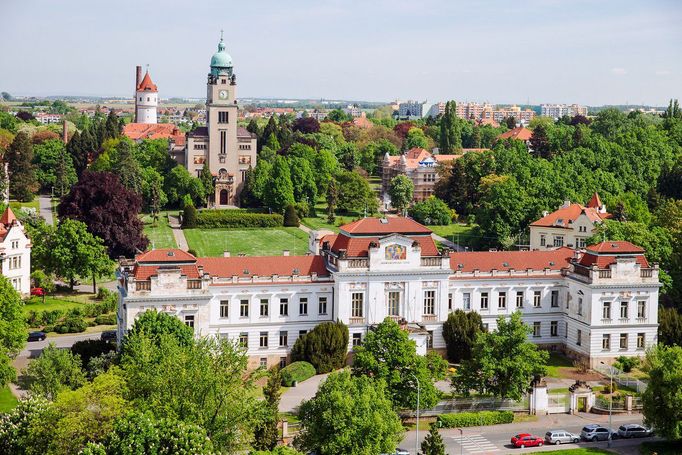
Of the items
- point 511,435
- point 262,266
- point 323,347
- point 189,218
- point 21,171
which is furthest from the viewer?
point 21,171

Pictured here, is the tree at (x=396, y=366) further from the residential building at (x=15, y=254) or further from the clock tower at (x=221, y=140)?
the clock tower at (x=221, y=140)

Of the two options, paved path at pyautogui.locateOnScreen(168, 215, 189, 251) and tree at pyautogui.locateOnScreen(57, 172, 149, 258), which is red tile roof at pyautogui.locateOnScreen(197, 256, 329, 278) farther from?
paved path at pyautogui.locateOnScreen(168, 215, 189, 251)

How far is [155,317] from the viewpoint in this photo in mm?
57156

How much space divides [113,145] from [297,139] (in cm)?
3569

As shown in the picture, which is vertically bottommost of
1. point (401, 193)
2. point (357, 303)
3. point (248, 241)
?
point (248, 241)

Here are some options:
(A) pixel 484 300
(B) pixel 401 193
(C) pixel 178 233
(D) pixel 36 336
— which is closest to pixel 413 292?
(A) pixel 484 300

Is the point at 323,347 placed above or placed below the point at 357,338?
below

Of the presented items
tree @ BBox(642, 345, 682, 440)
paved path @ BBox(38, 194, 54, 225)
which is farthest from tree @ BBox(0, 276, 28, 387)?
paved path @ BBox(38, 194, 54, 225)

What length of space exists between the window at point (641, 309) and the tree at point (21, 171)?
3514 inches

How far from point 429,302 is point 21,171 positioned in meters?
82.9

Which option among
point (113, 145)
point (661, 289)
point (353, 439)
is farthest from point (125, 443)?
point (113, 145)

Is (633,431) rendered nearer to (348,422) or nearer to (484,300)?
(484,300)

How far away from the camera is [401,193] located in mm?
131125

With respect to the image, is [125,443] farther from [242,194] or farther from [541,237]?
[242,194]
